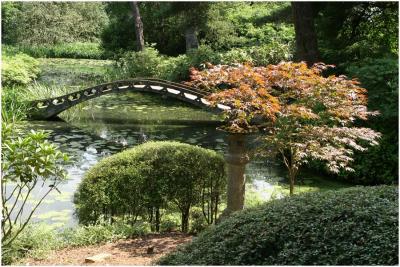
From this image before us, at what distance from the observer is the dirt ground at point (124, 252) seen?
4852 mm

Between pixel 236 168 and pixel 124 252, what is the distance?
156cm

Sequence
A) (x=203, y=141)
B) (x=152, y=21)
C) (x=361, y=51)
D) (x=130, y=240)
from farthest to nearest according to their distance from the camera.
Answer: (x=152, y=21) < (x=361, y=51) < (x=203, y=141) < (x=130, y=240)

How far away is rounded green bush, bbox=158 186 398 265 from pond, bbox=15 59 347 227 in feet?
9.38

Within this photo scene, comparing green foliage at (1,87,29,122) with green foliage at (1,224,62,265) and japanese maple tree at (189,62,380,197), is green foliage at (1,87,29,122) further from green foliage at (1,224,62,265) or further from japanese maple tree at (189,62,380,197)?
japanese maple tree at (189,62,380,197)

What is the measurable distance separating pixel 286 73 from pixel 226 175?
1466mm

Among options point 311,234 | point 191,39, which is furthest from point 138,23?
point 311,234

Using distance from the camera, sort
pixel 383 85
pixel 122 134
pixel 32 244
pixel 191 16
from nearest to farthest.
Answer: pixel 32 244 → pixel 383 85 → pixel 122 134 → pixel 191 16

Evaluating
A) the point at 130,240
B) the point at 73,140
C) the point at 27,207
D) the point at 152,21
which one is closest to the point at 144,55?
the point at 152,21

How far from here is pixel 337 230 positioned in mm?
3229

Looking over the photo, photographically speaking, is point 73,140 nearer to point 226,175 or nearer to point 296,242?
point 226,175

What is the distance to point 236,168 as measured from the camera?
5.67 metres

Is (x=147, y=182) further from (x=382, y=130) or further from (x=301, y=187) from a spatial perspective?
(x=382, y=130)

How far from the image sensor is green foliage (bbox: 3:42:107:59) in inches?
1339

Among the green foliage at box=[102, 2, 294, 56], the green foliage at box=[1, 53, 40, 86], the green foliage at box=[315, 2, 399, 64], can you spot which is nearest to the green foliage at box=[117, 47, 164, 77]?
the green foliage at box=[102, 2, 294, 56]
